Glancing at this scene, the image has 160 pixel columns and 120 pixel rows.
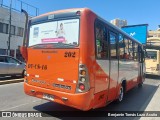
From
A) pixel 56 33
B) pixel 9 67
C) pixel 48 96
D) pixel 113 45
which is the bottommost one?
pixel 48 96

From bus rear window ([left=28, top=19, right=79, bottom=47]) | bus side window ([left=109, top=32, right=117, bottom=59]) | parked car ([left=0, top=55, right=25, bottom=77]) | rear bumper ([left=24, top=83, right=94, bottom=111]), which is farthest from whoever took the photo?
parked car ([left=0, top=55, right=25, bottom=77])

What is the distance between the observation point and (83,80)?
220 inches

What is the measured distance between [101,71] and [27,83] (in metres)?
2.29

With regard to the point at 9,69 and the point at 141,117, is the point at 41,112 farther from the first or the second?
the point at 9,69

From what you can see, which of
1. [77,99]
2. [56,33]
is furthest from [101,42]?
[77,99]

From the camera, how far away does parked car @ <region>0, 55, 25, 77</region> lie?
1380 cm

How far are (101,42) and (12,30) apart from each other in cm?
2434

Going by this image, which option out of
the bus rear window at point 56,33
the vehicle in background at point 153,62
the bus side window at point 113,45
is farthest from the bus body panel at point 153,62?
the bus rear window at point 56,33

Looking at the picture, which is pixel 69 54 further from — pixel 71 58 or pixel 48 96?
pixel 48 96

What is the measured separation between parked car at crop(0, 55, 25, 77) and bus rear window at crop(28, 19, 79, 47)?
24.6ft

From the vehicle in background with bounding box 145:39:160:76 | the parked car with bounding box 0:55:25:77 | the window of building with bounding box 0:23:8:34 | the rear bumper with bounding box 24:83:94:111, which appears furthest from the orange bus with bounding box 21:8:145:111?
the window of building with bounding box 0:23:8:34

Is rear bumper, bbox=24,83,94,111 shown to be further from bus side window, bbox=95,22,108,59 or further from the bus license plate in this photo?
bus side window, bbox=95,22,108,59

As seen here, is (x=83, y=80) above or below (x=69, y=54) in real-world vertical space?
below

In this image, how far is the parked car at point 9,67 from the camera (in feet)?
45.3
